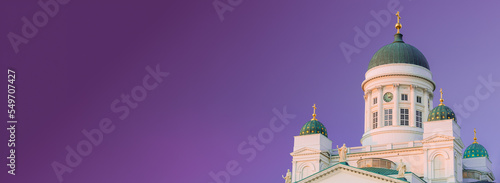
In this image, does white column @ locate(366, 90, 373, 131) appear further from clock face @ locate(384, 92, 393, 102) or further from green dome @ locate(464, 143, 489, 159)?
green dome @ locate(464, 143, 489, 159)

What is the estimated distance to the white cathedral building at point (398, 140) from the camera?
6238cm

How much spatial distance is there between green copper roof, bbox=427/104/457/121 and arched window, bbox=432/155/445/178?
375 centimetres

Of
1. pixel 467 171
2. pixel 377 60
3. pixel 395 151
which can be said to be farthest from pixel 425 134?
pixel 377 60

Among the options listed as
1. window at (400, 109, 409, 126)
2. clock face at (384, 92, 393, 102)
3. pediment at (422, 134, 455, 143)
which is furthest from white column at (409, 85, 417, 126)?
pediment at (422, 134, 455, 143)

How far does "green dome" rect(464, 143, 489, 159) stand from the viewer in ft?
247

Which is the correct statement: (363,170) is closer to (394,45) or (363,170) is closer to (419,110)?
(419,110)

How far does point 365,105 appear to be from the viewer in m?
75.5

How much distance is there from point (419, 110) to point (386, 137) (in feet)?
15.6

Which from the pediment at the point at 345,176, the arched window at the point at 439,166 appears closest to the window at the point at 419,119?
the arched window at the point at 439,166

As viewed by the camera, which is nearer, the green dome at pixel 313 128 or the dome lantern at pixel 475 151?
the green dome at pixel 313 128

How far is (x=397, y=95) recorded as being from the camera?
237 ft

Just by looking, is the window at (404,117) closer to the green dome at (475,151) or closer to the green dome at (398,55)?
the green dome at (398,55)

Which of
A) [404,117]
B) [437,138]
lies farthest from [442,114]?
[404,117]

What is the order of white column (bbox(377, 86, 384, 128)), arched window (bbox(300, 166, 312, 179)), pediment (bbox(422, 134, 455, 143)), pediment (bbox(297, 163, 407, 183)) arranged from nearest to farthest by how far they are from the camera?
pediment (bbox(297, 163, 407, 183)) < pediment (bbox(422, 134, 455, 143)) < arched window (bbox(300, 166, 312, 179)) < white column (bbox(377, 86, 384, 128))
